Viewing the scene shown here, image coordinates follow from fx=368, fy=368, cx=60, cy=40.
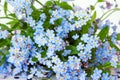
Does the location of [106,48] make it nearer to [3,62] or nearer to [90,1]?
[3,62]

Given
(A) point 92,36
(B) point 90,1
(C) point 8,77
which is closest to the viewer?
(A) point 92,36

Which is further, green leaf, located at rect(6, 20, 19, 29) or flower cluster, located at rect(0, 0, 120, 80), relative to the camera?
green leaf, located at rect(6, 20, 19, 29)

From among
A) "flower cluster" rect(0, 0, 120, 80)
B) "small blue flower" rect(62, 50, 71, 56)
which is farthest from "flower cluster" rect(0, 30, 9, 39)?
"small blue flower" rect(62, 50, 71, 56)

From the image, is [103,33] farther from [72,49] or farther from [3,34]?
[3,34]

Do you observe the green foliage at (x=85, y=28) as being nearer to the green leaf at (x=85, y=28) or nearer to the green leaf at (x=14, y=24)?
the green leaf at (x=85, y=28)

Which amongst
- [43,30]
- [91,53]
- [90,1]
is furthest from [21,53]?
[90,1]

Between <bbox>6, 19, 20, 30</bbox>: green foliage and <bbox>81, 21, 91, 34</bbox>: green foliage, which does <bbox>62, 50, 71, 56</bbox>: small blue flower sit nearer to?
<bbox>81, 21, 91, 34</bbox>: green foliage

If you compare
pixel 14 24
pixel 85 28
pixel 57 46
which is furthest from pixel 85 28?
pixel 14 24

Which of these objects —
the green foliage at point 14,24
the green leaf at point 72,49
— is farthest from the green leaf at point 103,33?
the green foliage at point 14,24

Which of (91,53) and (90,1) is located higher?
(90,1)
